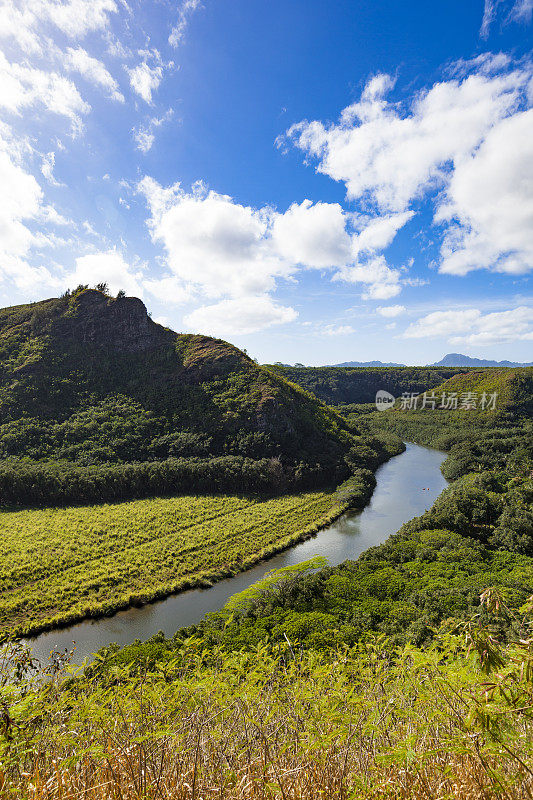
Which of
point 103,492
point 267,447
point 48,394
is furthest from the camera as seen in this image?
point 48,394

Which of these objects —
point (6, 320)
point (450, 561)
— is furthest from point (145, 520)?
point (6, 320)

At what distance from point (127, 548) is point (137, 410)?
33901 millimetres

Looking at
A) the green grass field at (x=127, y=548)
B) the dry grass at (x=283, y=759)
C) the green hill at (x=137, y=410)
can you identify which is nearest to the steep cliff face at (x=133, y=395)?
the green hill at (x=137, y=410)

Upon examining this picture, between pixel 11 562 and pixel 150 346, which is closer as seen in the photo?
pixel 11 562

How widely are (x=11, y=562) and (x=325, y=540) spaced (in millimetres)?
26370

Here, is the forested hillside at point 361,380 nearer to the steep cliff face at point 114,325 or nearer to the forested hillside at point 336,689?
the steep cliff face at point 114,325

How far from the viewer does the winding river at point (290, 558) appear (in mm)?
19656

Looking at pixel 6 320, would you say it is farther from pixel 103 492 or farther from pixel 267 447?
pixel 267 447

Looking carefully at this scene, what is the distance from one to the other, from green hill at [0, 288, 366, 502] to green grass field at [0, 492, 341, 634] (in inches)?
203

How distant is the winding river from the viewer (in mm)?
19656

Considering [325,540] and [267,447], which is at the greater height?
[267,447]

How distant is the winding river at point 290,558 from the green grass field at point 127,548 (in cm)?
86

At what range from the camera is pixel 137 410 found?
195 ft

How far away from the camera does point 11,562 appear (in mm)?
25703
